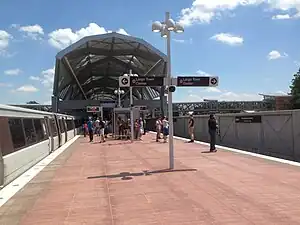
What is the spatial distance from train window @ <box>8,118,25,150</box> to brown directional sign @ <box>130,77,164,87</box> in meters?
3.71

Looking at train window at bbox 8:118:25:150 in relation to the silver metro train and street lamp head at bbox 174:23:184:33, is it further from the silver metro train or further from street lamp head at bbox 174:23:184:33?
street lamp head at bbox 174:23:184:33

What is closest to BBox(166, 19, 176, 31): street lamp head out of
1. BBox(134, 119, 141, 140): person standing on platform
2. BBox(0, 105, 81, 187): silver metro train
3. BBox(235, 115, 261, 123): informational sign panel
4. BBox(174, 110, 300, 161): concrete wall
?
BBox(0, 105, 81, 187): silver metro train

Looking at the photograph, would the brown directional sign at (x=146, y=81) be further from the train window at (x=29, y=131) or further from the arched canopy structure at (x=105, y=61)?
the arched canopy structure at (x=105, y=61)

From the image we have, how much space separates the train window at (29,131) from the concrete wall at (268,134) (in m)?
10.0

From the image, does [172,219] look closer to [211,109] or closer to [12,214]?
[12,214]

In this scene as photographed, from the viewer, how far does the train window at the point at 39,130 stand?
17608 millimetres

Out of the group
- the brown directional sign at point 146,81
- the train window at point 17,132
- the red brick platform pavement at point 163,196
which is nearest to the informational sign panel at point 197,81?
the brown directional sign at point 146,81

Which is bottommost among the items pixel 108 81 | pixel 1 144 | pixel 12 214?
pixel 12 214

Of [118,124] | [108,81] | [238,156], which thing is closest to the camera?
[238,156]

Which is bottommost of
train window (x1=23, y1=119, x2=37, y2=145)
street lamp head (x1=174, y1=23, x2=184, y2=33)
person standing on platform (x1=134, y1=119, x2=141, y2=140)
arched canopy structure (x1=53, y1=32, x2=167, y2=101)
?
person standing on platform (x1=134, y1=119, x2=141, y2=140)

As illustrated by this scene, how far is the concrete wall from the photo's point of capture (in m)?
16.5

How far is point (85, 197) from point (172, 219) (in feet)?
8.65

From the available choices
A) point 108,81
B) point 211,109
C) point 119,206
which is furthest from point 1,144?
point 211,109

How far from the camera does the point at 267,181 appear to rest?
9.77 m
